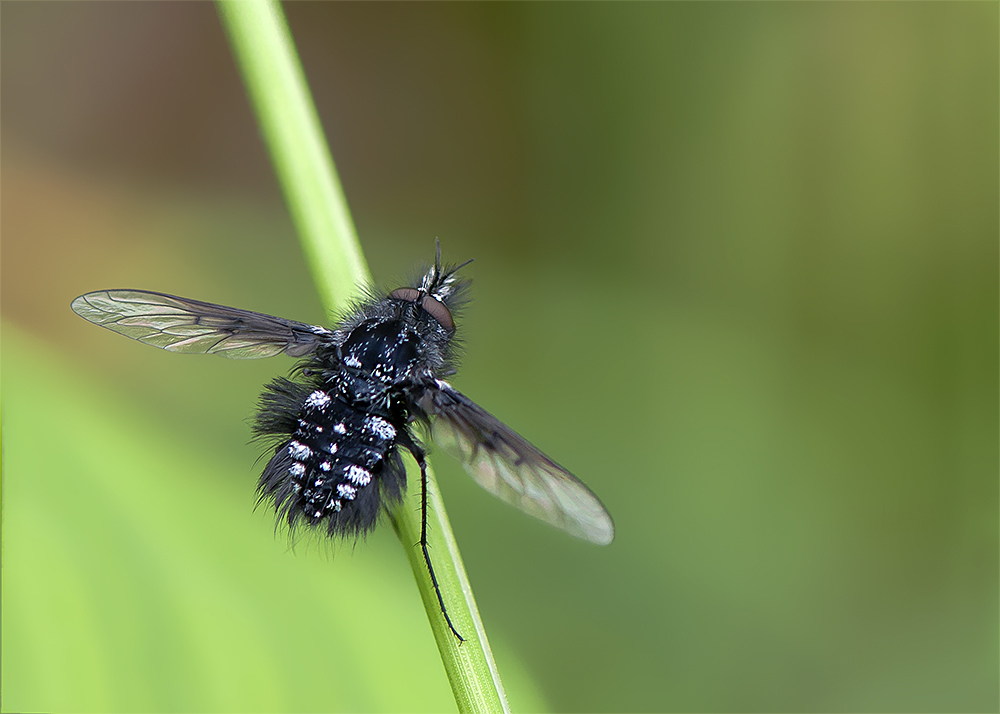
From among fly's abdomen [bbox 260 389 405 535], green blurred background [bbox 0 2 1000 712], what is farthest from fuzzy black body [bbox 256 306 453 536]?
green blurred background [bbox 0 2 1000 712]

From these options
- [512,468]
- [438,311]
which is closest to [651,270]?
[438,311]

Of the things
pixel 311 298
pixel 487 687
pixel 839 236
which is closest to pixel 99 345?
pixel 311 298

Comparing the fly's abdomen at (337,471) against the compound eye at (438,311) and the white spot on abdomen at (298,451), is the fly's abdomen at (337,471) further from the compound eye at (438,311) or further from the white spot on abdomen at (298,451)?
the compound eye at (438,311)

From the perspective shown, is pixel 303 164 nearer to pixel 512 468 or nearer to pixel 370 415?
pixel 370 415

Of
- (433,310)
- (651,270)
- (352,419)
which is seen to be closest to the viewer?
(352,419)

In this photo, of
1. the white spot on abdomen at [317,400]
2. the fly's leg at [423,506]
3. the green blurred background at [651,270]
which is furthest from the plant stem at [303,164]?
the green blurred background at [651,270]

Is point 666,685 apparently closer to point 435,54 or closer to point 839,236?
point 839,236
